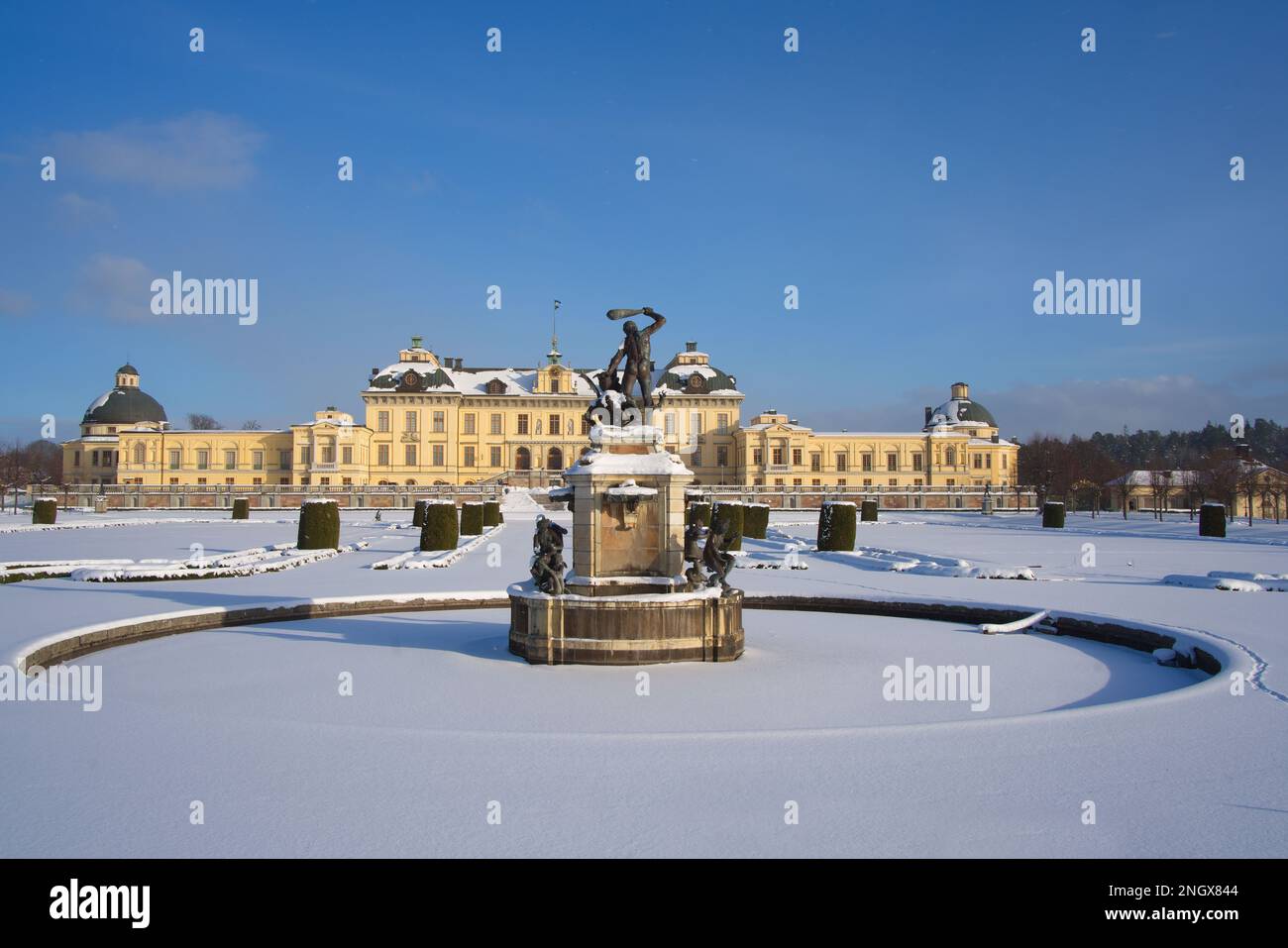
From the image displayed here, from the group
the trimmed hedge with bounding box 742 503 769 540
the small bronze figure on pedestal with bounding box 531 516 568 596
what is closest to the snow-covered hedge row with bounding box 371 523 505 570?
the small bronze figure on pedestal with bounding box 531 516 568 596

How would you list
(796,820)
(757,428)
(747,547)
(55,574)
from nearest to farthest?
(796,820) → (55,574) → (747,547) → (757,428)

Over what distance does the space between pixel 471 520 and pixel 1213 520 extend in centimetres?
2373

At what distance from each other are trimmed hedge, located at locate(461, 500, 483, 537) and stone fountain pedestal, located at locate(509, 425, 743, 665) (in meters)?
21.0

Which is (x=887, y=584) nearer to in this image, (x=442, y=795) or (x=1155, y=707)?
(x=1155, y=707)

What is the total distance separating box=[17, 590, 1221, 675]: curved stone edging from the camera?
8984 mm

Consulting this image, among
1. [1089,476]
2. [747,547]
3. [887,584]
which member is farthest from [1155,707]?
[1089,476]

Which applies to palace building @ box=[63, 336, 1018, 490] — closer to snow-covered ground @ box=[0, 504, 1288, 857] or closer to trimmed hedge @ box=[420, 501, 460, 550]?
trimmed hedge @ box=[420, 501, 460, 550]

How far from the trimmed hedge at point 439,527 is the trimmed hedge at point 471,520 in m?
7.49

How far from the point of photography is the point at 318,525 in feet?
74.5

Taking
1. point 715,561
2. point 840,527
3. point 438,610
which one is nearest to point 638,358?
point 715,561

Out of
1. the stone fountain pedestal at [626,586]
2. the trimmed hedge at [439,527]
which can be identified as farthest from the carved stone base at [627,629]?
the trimmed hedge at [439,527]

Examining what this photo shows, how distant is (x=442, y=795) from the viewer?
447cm
